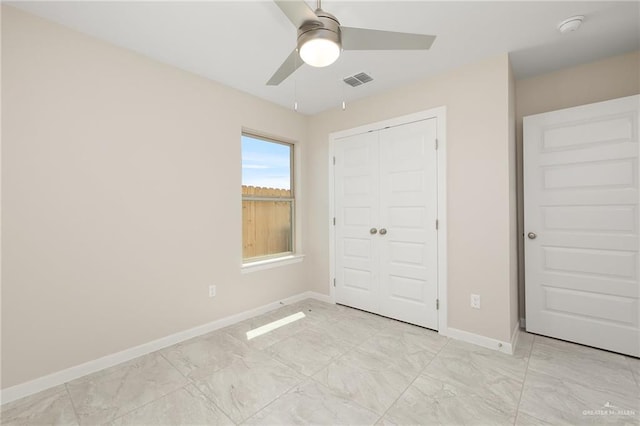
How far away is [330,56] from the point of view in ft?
4.75

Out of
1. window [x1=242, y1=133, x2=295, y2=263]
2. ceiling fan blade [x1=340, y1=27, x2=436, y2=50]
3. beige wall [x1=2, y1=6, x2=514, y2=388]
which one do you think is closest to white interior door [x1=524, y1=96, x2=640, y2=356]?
beige wall [x1=2, y1=6, x2=514, y2=388]

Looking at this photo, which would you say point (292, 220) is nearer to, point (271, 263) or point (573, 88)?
point (271, 263)

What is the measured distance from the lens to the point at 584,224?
240 cm

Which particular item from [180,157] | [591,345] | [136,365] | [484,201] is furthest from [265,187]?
[591,345]

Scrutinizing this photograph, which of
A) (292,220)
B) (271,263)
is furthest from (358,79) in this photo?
(271,263)

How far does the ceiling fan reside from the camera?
134 centimetres

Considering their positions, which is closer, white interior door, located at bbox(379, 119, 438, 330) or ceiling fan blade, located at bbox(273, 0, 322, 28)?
ceiling fan blade, located at bbox(273, 0, 322, 28)

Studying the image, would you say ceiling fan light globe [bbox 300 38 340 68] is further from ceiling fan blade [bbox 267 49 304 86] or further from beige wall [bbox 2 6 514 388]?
beige wall [bbox 2 6 514 388]

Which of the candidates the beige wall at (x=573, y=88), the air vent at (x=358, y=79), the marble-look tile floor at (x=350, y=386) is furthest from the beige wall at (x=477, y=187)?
the beige wall at (x=573, y=88)

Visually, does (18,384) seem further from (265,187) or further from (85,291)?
(265,187)

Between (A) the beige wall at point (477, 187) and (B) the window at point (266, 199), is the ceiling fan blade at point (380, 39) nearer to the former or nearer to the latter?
(A) the beige wall at point (477, 187)

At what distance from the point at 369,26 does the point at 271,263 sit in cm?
258

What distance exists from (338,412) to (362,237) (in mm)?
1947

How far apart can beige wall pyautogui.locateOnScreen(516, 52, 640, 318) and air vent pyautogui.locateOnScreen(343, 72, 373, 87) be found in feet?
5.19
